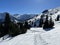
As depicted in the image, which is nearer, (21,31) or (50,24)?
(21,31)

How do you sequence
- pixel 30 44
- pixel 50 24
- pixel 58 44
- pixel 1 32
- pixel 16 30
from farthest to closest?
pixel 50 24 < pixel 1 32 < pixel 16 30 < pixel 30 44 < pixel 58 44

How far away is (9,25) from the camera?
241 feet

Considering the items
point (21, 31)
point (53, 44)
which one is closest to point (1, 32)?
point (21, 31)

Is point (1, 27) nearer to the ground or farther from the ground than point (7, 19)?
nearer to the ground

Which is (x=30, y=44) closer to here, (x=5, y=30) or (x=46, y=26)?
(x=5, y=30)

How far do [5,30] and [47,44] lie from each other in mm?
53133

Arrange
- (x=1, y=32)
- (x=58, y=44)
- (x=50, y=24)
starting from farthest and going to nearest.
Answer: (x=50, y=24)
(x=1, y=32)
(x=58, y=44)

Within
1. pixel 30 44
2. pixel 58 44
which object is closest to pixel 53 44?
pixel 58 44

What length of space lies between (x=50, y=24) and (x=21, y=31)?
99.4ft

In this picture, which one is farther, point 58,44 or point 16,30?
point 16,30

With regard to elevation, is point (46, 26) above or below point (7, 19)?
below

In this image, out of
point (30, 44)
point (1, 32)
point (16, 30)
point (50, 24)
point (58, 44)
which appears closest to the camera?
point (58, 44)

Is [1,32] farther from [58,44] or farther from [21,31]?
[58,44]

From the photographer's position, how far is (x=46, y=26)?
8206 centimetres
